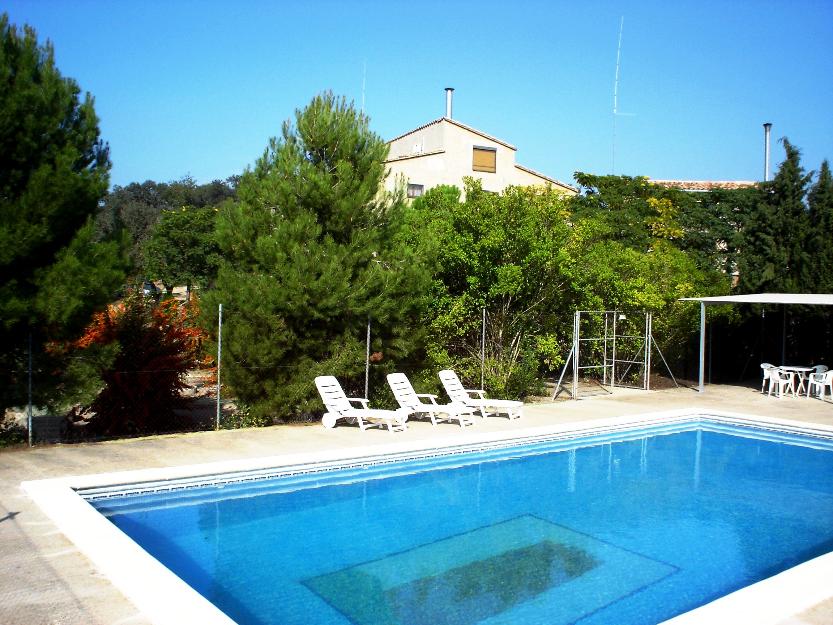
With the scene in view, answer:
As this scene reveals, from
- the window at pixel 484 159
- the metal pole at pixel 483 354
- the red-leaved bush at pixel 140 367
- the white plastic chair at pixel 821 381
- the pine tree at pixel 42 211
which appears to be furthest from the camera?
the window at pixel 484 159

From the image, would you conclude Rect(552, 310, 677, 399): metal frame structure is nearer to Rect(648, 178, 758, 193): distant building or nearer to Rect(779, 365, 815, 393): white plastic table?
Rect(779, 365, 815, 393): white plastic table

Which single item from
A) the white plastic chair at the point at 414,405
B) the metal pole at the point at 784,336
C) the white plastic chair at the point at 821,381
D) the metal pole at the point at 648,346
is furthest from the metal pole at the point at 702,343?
the white plastic chair at the point at 414,405

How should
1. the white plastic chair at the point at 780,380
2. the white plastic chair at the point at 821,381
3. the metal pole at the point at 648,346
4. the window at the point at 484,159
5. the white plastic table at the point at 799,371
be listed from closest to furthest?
the white plastic chair at the point at 821,381 < the white plastic table at the point at 799,371 < the white plastic chair at the point at 780,380 < the metal pole at the point at 648,346 < the window at the point at 484,159

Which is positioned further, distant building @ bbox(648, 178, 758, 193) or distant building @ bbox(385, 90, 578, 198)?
distant building @ bbox(648, 178, 758, 193)

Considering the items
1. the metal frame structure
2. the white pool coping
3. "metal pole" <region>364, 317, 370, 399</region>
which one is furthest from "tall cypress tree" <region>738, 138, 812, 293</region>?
the white pool coping

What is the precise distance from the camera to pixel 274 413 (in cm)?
1183

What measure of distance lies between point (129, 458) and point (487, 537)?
4.54m

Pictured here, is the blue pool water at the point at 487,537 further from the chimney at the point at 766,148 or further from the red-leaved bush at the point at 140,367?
the chimney at the point at 766,148

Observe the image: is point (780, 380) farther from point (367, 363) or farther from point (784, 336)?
point (367, 363)

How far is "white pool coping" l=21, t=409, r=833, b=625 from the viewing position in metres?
4.84

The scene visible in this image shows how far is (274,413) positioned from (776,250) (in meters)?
16.8

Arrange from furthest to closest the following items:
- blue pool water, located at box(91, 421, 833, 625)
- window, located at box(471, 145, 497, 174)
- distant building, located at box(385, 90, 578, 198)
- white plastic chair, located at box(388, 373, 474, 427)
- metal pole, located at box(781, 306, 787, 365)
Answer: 1. window, located at box(471, 145, 497, 174)
2. distant building, located at box(385, 90, 578, 198)
3. metal pole, located at box(781, 306, 787, 365)
4. white plastic chair, located at box(388, 373, 474, 427)
5. blue pool water, located at box(91, 421, 833, 625)

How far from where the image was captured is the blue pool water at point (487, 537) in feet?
19.4

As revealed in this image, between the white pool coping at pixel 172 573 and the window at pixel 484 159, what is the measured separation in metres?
32.5
